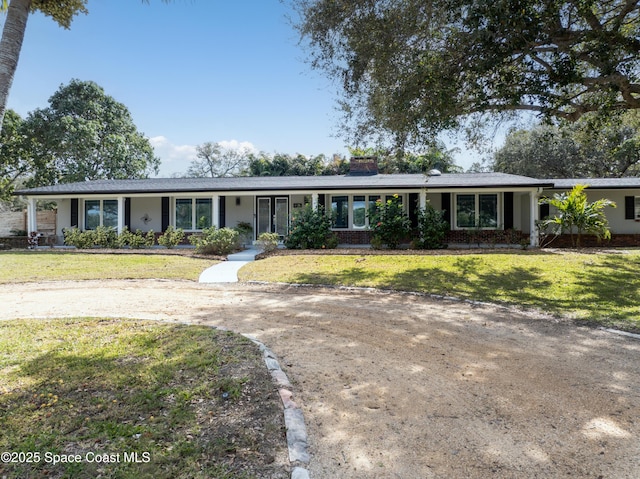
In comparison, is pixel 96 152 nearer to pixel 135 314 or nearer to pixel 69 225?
pixel 69 225

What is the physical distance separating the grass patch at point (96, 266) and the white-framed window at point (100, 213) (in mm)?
4017

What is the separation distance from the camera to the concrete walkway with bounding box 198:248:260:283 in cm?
979

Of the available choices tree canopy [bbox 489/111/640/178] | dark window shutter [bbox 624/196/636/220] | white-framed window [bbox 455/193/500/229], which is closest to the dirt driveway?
white-framed window [bbox 455/193/500/229]

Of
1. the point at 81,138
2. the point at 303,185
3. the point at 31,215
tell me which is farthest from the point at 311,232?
the point at 81,138

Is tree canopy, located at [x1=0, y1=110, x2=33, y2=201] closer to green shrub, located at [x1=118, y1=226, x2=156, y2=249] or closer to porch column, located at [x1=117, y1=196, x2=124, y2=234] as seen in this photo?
porch column, located at [x1=117, y1=196, x2=124, y2=234]

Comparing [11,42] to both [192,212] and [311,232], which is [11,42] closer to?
[311,232]

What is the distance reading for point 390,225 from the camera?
48.4 ft

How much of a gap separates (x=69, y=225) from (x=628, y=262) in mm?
22375

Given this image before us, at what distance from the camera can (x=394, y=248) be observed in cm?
1496

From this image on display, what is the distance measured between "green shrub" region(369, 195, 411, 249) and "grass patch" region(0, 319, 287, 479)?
426 inches

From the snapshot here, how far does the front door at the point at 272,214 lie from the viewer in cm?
1795

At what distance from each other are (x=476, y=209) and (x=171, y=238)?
13115 millimetres

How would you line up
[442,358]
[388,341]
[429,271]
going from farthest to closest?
[429,271] < [388,341] < [442,358]

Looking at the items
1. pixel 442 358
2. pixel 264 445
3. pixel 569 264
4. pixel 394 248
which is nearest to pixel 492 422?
pixel 442 358
